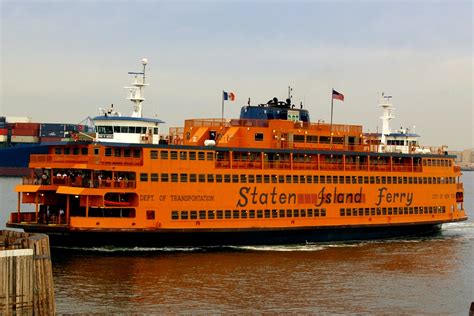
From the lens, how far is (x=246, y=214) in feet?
143

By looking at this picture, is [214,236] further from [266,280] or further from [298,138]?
[298,138]

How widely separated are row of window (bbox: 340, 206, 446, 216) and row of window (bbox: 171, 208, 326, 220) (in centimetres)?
228

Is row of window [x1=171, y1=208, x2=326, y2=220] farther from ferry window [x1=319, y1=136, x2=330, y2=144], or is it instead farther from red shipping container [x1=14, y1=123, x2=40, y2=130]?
A: red shipping container [x1=14, y1=123, x2=40, y2=130]

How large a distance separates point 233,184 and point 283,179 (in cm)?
365

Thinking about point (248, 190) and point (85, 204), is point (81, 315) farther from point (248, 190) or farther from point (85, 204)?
point (248, 190)

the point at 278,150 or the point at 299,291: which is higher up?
the point at 278,150

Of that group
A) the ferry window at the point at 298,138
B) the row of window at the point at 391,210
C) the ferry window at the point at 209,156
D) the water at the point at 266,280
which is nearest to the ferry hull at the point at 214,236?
the water at the point at 266,280

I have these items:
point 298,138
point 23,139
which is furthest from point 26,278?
point 23,139

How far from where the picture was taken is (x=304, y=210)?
46.0m

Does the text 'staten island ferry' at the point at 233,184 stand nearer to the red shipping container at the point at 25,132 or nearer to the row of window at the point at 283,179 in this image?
the row of window at the point at 283,179

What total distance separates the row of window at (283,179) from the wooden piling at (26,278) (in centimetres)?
1918

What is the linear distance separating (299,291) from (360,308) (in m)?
3.33

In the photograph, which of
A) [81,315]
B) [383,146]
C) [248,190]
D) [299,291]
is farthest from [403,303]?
[383,146]

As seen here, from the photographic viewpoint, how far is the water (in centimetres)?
2883
